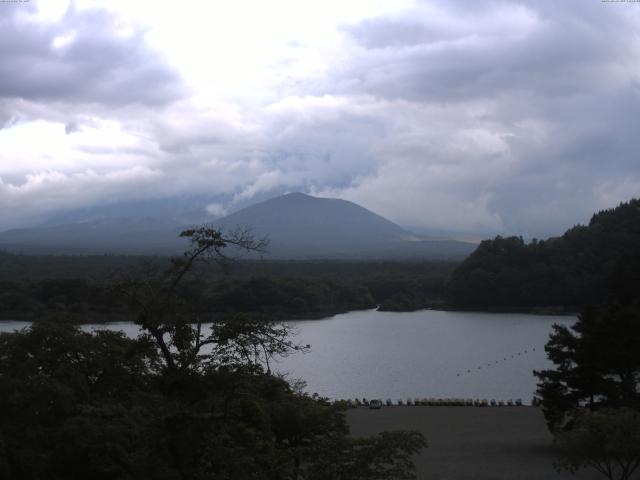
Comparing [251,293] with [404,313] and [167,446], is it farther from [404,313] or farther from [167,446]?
[167,446]

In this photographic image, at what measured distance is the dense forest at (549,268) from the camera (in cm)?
4925

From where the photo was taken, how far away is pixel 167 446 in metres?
5.50

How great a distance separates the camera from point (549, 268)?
5072cm

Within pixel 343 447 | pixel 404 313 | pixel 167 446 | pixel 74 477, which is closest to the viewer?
pixel 167 446

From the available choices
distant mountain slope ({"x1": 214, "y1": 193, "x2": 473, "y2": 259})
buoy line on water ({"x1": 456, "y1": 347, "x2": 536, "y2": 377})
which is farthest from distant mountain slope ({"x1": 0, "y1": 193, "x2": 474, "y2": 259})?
buoy line on water ({"x1": 456, "y1": 347, "x2": 536, "y2": 377})

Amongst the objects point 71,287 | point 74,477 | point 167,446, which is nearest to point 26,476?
point 74,477

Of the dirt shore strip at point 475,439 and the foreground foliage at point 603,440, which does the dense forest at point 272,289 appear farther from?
the foreground foliage at point 603,440

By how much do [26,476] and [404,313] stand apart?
45372 millimetres

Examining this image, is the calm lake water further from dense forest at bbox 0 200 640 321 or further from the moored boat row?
dense forest at bbox 0 200 640 321

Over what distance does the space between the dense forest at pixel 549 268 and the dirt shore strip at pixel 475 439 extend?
104 feet

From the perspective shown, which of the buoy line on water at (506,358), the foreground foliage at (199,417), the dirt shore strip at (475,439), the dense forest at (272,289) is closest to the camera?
the foreground foliage at (199,417)

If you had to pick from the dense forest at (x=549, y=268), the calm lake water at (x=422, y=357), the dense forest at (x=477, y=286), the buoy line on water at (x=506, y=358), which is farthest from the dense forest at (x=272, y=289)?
the buoy line on water at (x=506, y=358)

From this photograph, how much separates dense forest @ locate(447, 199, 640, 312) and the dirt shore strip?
3176cm

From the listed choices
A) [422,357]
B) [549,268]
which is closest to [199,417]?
[422,357]
